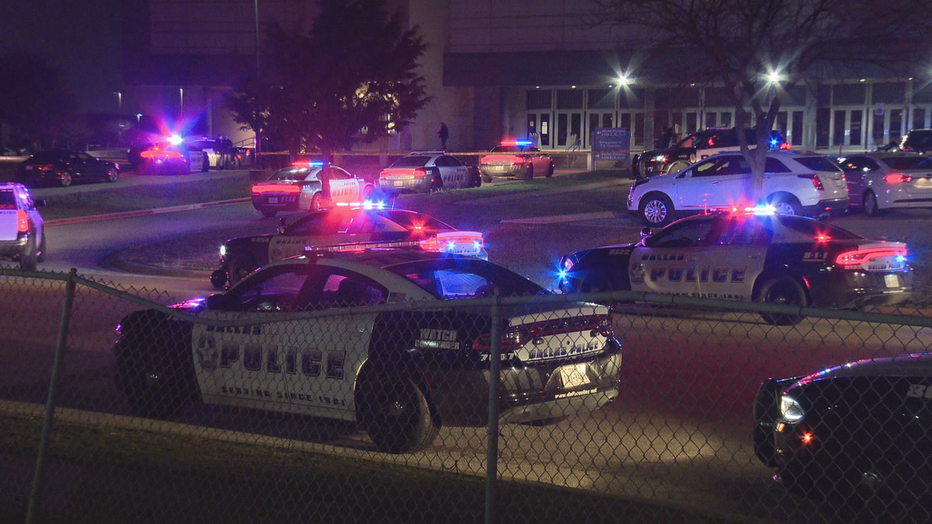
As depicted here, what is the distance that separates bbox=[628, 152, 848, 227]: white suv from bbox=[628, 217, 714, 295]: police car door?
27.0 feet

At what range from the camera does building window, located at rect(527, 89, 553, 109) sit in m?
62.6

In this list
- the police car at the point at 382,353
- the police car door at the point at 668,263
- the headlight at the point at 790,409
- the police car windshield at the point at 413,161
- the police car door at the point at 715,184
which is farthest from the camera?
the police car windshield at the point at 413,161

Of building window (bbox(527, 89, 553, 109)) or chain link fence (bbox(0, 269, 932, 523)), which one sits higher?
building window (bbox(527, 89, 553, 109))

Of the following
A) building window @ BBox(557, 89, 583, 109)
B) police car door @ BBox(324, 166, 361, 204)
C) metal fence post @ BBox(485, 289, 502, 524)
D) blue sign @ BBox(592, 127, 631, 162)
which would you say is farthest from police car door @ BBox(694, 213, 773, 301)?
building window @ BBox(557, 89, 583, 109)

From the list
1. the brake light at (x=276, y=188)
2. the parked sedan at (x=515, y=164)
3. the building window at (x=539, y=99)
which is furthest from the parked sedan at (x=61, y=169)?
the building window at (x=539, y=99)

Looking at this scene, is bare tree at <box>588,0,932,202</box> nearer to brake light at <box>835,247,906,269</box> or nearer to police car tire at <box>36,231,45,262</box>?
brake light at <box>835,247,906,269</box>

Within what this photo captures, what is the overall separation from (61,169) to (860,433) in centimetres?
4205

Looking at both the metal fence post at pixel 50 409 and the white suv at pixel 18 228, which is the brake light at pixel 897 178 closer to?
the white suv at pixel 18 228

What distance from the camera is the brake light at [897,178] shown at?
81.4 ft

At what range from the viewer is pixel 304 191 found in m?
28.9

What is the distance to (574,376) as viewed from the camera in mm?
7148

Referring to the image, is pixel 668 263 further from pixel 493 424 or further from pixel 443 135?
pixel 443 135

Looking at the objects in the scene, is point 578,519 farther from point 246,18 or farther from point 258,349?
point 246,18

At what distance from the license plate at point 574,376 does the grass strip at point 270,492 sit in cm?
106
